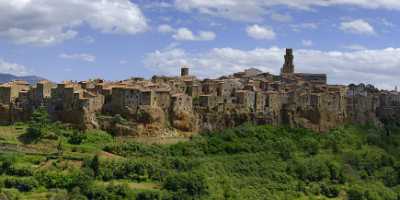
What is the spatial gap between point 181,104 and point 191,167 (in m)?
6.98

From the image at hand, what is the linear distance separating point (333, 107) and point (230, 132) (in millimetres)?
14462

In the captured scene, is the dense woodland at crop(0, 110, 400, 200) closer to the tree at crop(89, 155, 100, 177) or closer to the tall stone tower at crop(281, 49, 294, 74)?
the tree at crop(89, 155, 100, 177)

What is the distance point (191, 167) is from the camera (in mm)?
47000

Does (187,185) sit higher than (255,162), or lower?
lower

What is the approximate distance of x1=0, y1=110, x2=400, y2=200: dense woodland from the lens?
4244 centimetres

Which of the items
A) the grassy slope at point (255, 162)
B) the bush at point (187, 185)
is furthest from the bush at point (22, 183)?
the bush at point (187, 185)

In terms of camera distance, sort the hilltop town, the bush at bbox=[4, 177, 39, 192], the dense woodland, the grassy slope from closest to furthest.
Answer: the bush at bbox=[4, 177, 39, 192], the dense woodland, the grassy slope, the hilltop town

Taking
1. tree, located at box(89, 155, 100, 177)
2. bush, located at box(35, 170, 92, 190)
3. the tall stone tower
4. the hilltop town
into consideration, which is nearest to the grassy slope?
tree, located at box(89, 155, 100, 177)

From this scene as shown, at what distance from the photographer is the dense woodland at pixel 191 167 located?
139 feet

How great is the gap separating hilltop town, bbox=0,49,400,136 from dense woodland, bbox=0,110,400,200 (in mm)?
1124

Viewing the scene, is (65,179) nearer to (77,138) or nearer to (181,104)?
(77,138)

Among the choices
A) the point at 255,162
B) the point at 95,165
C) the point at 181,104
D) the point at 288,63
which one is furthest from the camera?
the point at 288,63

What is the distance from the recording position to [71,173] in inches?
1694

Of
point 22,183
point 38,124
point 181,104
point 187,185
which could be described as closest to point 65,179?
point 22,183
